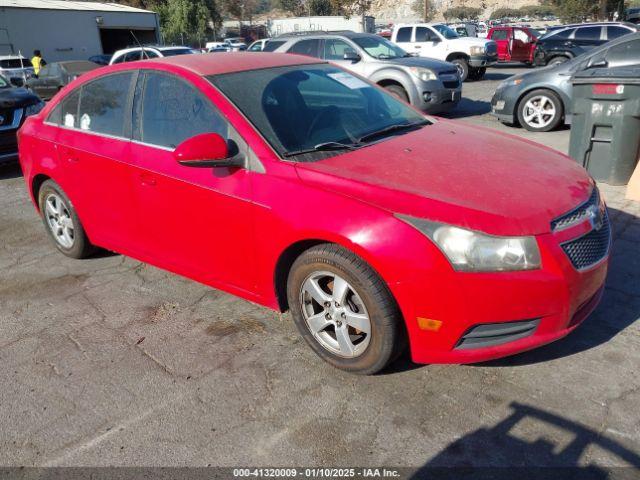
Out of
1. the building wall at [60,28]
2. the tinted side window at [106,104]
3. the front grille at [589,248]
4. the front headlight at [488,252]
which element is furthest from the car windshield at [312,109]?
the building wall at [60,28]

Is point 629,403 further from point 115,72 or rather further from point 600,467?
point 115,72

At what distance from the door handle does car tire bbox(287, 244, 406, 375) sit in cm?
121

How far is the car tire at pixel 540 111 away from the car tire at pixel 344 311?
7496 mm

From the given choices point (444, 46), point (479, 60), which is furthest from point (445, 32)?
point (479, 60)

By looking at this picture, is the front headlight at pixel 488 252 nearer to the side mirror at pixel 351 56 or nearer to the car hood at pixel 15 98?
the car hood at pixel 15 98

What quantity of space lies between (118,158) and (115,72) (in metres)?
0.74

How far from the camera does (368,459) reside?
2430 mm

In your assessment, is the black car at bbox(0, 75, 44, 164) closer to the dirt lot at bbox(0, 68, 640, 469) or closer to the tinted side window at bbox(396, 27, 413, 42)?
the dirt lot at bbox(0, 68, 640, 469)

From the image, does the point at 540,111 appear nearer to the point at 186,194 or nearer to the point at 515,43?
the point at 186,194

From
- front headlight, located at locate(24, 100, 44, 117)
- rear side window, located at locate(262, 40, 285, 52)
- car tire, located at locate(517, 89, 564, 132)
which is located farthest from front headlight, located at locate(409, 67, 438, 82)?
front headlight, located at locate(24, 100, 44, 117)

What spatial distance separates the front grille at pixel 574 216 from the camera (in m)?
2.65

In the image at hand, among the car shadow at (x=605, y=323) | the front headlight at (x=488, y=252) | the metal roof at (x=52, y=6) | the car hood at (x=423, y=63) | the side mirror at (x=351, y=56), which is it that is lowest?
the car shadow at (x=605, y=323)

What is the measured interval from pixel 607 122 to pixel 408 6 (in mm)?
130029

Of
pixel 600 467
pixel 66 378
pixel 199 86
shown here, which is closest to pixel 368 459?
pixel 600 467
